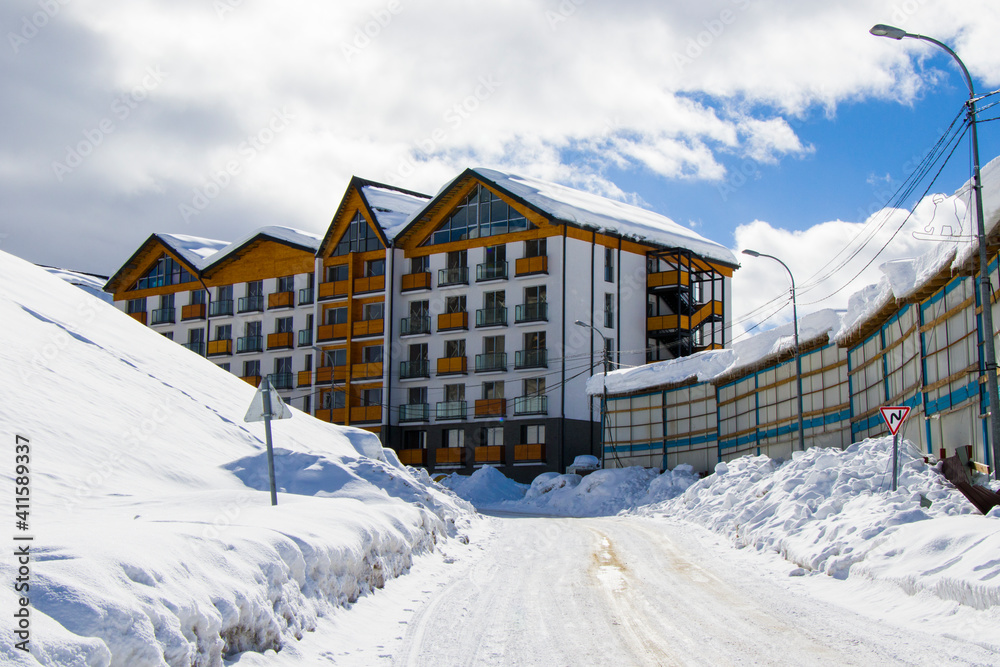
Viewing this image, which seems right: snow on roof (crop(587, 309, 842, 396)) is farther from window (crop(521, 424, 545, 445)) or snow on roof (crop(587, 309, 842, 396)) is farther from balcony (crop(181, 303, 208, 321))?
balcony (crop(181, 303, 208, 321))

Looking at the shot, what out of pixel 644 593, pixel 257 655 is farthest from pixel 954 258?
pixel 257 655

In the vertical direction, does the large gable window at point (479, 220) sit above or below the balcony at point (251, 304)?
above

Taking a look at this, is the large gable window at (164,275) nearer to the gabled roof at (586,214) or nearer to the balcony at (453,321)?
the gabled roof at (586,214)

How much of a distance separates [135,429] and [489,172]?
37.3 meters

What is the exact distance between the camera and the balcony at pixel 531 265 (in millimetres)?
50250

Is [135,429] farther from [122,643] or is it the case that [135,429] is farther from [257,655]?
[122,643]

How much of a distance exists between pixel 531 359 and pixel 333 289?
14.8 metres

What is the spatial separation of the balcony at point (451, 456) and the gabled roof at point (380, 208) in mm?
12988

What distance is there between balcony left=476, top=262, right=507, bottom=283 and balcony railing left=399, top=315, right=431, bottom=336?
13.8ft

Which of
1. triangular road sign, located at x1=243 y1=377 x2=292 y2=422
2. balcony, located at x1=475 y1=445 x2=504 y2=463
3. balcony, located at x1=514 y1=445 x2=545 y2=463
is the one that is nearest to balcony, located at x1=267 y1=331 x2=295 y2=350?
balcony, located at x1=475 y1=445 x2=504 y2=463

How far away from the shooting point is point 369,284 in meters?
56.1

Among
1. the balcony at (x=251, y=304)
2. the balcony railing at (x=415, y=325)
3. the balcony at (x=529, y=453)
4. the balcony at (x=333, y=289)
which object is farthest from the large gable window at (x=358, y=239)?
the balcony at (x=529, y=453)

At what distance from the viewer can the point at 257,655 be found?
8008 millimetres

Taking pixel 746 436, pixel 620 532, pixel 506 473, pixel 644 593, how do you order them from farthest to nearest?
pixel 506 473 < pixel 746 436 < pixel 620 532 < pixel 644 593
